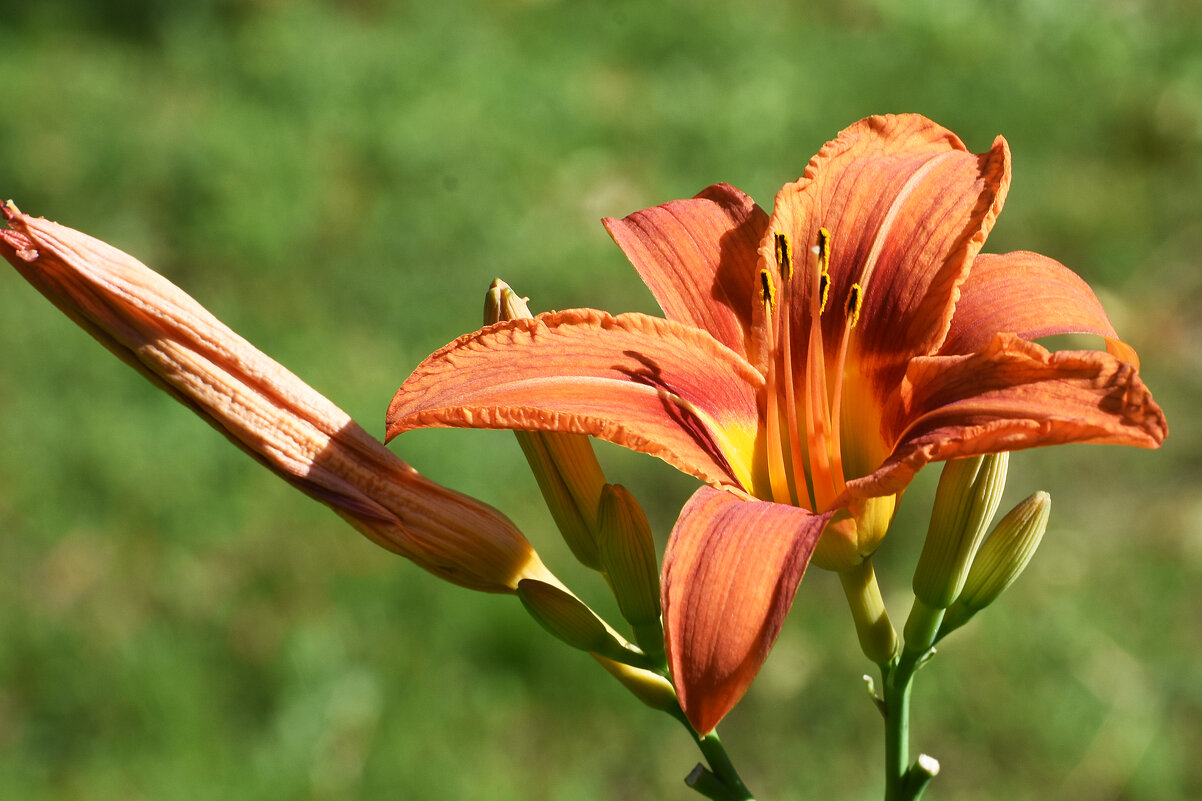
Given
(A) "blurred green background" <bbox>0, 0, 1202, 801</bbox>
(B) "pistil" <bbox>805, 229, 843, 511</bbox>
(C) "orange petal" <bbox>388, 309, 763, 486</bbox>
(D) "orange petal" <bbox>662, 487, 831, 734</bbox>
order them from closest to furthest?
1. (D) "orange petal" <bbox>662, 487, 831, 734</bbox>
2. (C) "orange petal" <bbox>388, 309, 763, 486</bbox>
3. (B) "pistil" <bbox>805, 229, 843, 511</bbox>
4. (A) "blurred green background" <bbox>0, 0, 1202, 801</bbox>

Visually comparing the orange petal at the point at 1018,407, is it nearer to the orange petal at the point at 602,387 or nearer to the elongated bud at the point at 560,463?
the orange petal at the point at 602,387

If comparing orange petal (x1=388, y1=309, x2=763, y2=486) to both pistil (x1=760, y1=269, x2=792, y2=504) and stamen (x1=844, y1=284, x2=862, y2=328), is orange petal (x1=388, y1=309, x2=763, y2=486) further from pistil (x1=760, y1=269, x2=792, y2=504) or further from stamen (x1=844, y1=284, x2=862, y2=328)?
stamen (x1=844, y1=284, x2=862, y2=328)

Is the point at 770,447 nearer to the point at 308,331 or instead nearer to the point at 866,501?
the point at 866,501

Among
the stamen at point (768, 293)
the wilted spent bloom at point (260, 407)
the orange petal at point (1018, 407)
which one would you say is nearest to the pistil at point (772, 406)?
the stamen at point (768, 293)

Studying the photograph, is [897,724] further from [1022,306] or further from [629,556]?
[1022,306]

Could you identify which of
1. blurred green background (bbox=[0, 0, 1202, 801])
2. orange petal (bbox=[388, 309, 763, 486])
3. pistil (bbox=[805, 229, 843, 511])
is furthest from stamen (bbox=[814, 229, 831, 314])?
blurred green background (bbox=[0, 0, 1202, 801])
